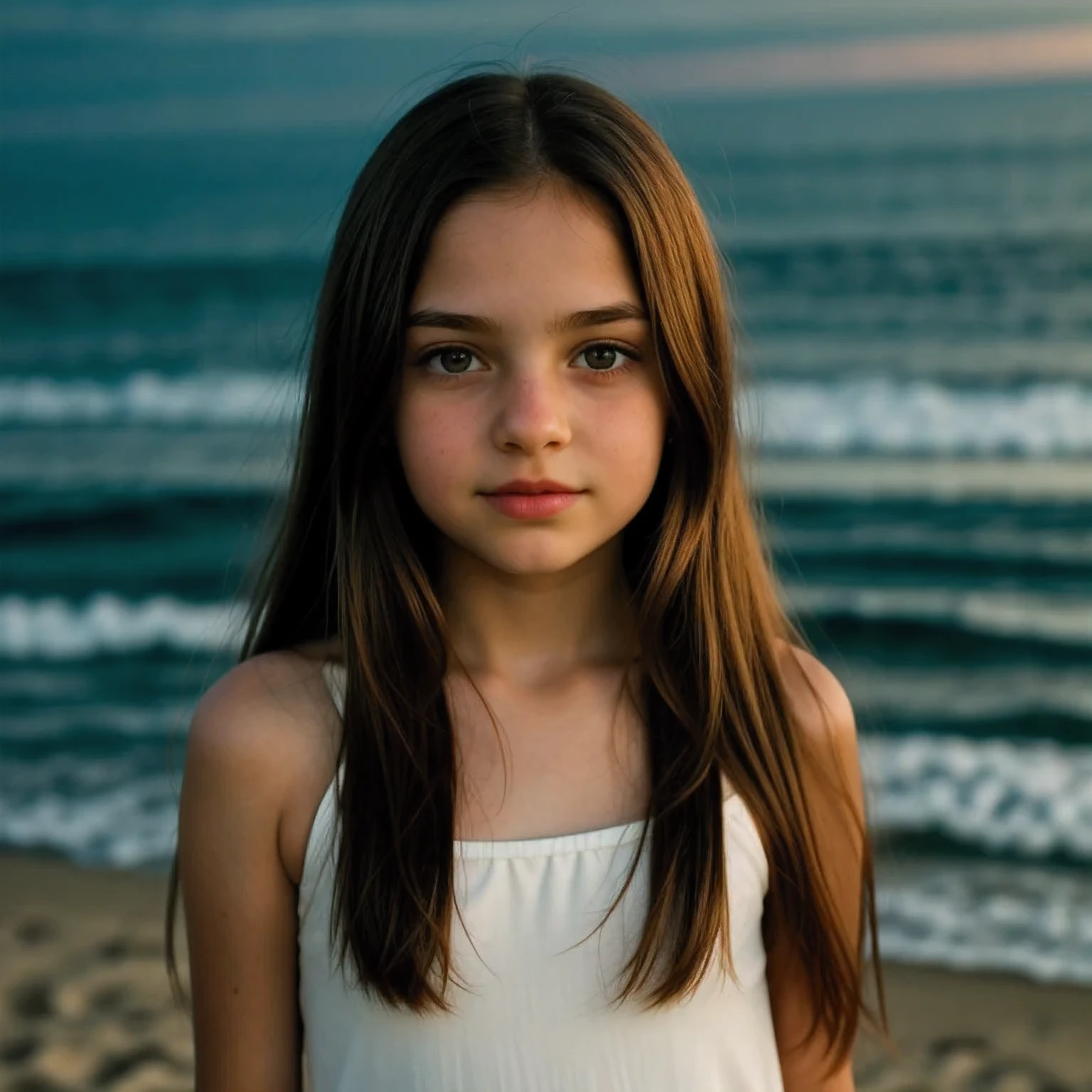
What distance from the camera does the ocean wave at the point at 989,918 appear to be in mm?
4355

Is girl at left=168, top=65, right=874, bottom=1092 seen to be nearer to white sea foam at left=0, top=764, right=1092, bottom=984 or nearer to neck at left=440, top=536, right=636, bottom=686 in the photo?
neck at left=440, top=536, right=636, bottom=686

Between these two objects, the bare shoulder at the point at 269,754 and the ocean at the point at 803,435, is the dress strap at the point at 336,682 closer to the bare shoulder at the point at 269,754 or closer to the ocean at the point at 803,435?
the bare shoulder at the point at 269,754

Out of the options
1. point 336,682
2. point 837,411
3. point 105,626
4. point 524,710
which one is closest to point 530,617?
point 524,710

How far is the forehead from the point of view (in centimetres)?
175

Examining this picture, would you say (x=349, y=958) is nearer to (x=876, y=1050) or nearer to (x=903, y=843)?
(x=876, y=1050)

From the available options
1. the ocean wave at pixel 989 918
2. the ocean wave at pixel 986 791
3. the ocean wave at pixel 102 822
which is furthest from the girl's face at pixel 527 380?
the ocean wave at pixel 986 791

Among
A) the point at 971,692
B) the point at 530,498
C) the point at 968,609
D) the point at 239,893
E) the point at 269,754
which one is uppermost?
the point at 530,498

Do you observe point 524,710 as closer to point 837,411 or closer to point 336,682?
point 336,682

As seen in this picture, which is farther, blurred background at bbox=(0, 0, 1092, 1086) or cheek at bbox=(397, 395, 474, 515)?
blurred background at bbox=(0, 0, 1092, 1086)

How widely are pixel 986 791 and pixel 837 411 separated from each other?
3820 mm

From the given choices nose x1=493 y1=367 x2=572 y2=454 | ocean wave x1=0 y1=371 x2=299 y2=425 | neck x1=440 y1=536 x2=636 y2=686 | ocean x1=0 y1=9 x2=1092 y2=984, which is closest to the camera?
nose x1=493 y1=367 x2=572 y2=454

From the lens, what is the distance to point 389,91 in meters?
9.27

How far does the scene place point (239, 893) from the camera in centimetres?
188

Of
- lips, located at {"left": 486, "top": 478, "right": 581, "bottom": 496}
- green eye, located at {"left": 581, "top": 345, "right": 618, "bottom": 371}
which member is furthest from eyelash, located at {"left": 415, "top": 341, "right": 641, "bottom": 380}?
lips, located at {"left": 486, "top": 478, "right": 581, "bottom": 496}
